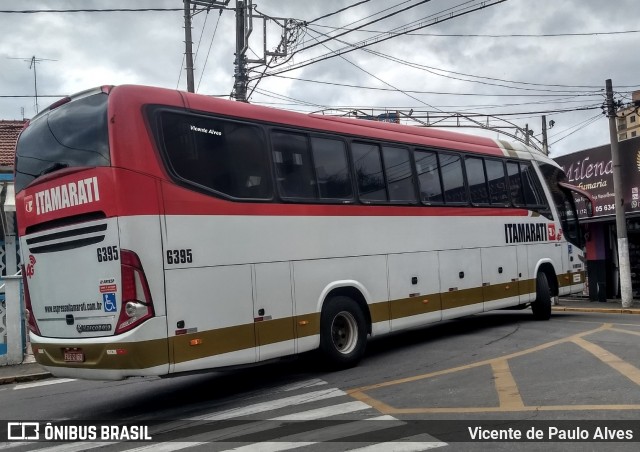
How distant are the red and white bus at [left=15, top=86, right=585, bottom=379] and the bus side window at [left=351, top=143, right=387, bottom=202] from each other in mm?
27

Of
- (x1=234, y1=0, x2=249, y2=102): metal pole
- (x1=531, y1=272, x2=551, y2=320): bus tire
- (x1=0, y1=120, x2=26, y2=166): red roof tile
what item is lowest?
(x1=531, y1=272, x2=551, y2=320): bus tire

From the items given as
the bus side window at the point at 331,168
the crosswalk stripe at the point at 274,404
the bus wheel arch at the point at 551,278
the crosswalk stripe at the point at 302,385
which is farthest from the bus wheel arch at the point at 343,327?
the bus wheel arch at the point at 551,278

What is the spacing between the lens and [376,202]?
10.4 metres

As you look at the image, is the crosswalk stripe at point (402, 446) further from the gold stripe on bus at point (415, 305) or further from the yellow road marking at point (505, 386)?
the gold stripe on bus at point (415, 305)

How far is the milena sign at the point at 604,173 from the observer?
72.2ft

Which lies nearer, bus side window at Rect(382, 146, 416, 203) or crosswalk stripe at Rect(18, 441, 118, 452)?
crosswalk stripe at Rect(18, 441, 118, 452)

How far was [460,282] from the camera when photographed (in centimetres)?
1216

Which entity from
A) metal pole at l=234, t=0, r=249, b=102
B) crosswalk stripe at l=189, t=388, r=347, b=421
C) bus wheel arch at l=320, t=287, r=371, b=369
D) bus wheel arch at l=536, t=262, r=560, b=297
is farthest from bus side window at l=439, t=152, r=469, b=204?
metal pole at l=234, t=0, r=249, b=102

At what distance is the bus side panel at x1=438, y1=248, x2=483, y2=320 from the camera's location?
11.8 metres

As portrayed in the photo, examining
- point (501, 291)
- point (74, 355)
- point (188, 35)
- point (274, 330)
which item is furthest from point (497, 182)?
point (188, 35)

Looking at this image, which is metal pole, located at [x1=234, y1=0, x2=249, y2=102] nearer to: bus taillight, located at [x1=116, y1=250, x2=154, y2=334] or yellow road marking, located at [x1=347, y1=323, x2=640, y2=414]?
yellow road marking, located at [x1=347, y1=323, x2=640, y2=414]

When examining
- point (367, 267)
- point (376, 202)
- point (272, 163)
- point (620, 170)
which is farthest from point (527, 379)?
point (620, 170)

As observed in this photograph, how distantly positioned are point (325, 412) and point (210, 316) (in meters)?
1.76

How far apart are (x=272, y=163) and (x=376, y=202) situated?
2.29m
